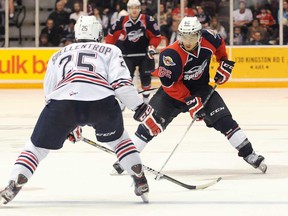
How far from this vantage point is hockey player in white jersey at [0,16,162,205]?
4.95 meters

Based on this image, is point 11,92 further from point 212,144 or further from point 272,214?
point 272,214

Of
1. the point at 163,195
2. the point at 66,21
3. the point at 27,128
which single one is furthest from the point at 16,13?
the point at 163,195

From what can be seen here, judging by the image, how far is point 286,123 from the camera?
9.20 m

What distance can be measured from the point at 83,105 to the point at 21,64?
8837mm

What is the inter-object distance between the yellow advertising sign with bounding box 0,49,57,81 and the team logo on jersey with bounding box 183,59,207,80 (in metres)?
7.53

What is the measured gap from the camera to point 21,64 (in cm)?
1370

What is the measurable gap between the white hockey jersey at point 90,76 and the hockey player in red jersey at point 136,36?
5.37m

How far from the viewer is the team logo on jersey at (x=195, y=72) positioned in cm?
627

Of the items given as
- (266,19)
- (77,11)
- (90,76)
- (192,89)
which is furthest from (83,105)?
(266,19)

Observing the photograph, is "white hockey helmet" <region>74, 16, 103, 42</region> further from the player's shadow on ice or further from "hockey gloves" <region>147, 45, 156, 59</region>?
"hockey gloves" <region>147, 45, 156, 59</region>

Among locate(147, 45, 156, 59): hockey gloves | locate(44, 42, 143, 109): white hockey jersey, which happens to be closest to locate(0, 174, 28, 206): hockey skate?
locate(44, 42, 143, 109): white hockey jersey

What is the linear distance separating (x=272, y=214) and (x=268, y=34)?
9490 mm

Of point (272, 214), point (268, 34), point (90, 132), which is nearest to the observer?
point (272, 214)

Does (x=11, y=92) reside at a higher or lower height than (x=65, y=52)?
lower
